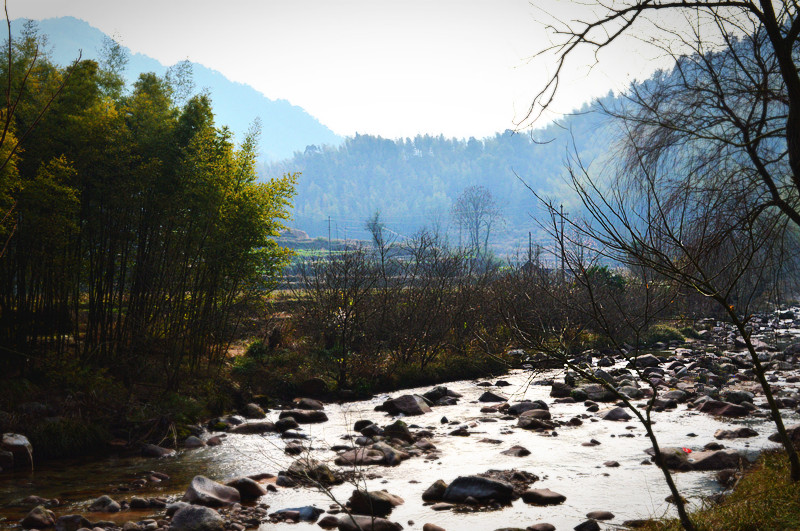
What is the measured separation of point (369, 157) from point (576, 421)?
16568cm

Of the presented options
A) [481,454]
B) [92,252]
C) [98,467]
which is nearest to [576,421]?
[481,454]

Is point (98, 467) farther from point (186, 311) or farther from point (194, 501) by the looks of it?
point (186, 311)

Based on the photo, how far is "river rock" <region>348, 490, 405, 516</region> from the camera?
582 cm

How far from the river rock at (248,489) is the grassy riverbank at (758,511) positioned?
383 centimetres

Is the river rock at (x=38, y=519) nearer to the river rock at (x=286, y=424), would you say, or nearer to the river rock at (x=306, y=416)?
the river rock at (x=286, y=424)

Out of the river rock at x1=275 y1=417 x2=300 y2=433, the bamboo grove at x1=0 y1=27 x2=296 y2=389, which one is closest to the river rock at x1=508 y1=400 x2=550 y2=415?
the river rock at x1=275 y1=417 x2=300 y2=433

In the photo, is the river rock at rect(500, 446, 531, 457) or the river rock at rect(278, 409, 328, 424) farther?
the river rock at rect(278, 409, 328, 424)

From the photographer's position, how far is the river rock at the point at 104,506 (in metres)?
6.03

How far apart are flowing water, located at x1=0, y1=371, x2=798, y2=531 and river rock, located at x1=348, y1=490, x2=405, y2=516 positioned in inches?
3.6

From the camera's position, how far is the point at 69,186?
384 inches

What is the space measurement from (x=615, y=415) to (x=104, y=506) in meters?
7.58

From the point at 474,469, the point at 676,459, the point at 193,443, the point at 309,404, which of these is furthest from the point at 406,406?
the point at 676,459

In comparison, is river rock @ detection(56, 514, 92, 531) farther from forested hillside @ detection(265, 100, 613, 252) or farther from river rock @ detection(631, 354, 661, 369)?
forested hillside @ detection(265, 100, 613, 252)

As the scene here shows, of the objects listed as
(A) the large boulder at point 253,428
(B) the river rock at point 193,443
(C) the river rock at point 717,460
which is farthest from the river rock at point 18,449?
(C) the river rock at point 717,460
